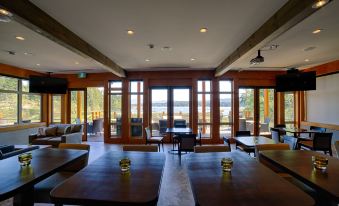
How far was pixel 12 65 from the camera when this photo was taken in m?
6.67

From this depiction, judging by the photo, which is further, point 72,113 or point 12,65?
point 72,113

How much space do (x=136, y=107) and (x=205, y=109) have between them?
9.24ft

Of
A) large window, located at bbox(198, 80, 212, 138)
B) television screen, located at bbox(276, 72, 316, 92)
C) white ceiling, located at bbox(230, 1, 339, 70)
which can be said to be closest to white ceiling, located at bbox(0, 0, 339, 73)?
white ceiling, located at bbox(230, 1, 339, 70)

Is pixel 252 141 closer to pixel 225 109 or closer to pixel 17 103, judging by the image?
pixel 225 109

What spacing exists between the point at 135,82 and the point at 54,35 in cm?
472

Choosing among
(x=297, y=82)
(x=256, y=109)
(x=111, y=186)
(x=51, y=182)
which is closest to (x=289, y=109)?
(x=256, y=109)

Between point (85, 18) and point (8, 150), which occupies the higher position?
point (85, 18)

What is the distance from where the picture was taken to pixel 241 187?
5.00 feet

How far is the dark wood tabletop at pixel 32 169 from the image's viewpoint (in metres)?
1.51

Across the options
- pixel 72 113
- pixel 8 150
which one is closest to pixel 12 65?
pixel 72 113

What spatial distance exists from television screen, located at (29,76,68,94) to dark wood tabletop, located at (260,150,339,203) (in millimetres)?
7734

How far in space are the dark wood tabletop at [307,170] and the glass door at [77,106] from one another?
7.59m

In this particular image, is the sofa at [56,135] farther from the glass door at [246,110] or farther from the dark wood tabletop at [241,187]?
the glass door at [246,110]

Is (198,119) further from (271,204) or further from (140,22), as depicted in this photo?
(271,204)
